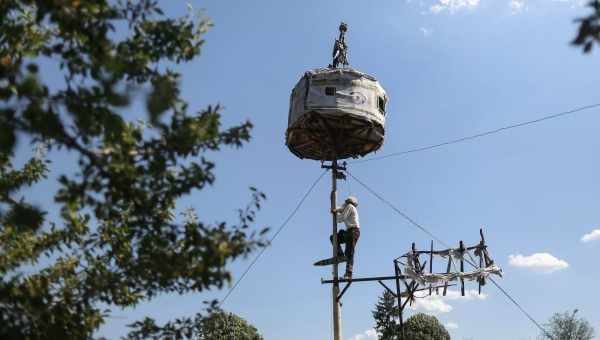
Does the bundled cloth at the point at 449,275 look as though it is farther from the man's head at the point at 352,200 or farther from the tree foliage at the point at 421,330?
the tree foliage at the point at 421,330

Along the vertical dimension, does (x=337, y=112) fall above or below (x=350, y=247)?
above

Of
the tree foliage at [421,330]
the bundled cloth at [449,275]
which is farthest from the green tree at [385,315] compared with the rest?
the bundled cloth at [449,275]

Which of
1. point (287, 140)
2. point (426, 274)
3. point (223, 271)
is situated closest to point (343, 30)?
point (287, 140)

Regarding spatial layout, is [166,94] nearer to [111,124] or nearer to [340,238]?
[111,124]

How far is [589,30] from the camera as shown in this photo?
4137 millimetres

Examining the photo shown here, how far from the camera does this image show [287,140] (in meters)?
17.1

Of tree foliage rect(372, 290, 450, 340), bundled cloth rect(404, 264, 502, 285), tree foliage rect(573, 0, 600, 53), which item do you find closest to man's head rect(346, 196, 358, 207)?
bundled cloth rect(404, 264, 502, 285)

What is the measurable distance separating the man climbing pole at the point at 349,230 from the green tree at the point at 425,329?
23721 mm

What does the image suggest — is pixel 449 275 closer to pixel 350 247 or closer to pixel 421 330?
pixel 350 247

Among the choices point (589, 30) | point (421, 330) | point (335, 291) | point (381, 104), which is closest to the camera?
point (589, 30)

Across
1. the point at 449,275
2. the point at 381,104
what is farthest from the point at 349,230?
the point at 381,104

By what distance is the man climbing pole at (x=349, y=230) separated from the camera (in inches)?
605

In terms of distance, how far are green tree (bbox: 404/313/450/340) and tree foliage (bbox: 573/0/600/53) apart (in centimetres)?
3512

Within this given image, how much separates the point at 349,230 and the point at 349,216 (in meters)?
0.38
